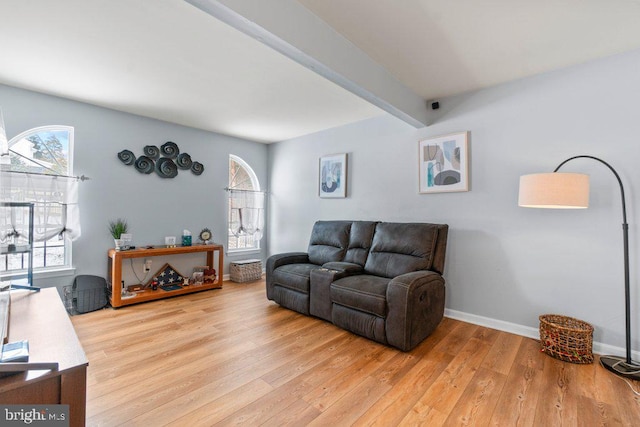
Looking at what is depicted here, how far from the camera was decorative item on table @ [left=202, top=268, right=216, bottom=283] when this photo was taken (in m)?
4.18

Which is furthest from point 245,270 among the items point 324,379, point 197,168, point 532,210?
point 532,210

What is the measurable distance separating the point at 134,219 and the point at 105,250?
49cm

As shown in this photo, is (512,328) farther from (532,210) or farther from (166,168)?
(166,168)

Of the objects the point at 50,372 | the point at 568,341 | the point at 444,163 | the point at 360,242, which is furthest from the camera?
the point at 360,242

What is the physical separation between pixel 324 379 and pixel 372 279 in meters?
1.06

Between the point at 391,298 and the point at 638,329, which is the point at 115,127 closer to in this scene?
the point at 391,298

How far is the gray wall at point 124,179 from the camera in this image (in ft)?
10.3

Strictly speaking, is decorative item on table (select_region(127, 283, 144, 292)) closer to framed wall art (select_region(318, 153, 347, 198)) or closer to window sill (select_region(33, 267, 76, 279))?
window sill (select_region(33, 267, 76, 279))

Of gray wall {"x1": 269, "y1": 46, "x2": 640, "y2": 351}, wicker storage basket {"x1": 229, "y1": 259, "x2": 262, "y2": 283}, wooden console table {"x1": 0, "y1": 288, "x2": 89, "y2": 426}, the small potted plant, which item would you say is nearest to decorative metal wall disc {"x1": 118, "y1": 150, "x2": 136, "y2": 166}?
the small potted plant

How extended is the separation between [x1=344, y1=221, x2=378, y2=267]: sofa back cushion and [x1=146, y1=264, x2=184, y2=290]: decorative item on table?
2459 millimetres

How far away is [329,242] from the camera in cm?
365

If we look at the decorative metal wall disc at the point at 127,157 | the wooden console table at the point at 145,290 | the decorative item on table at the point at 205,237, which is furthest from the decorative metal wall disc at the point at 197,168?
the wooden console table at the point at 145,290

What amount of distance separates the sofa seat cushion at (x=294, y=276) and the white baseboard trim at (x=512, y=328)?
1.60 meters

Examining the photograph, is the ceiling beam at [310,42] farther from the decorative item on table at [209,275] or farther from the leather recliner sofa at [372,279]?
the decorative item on table at [209,275]
